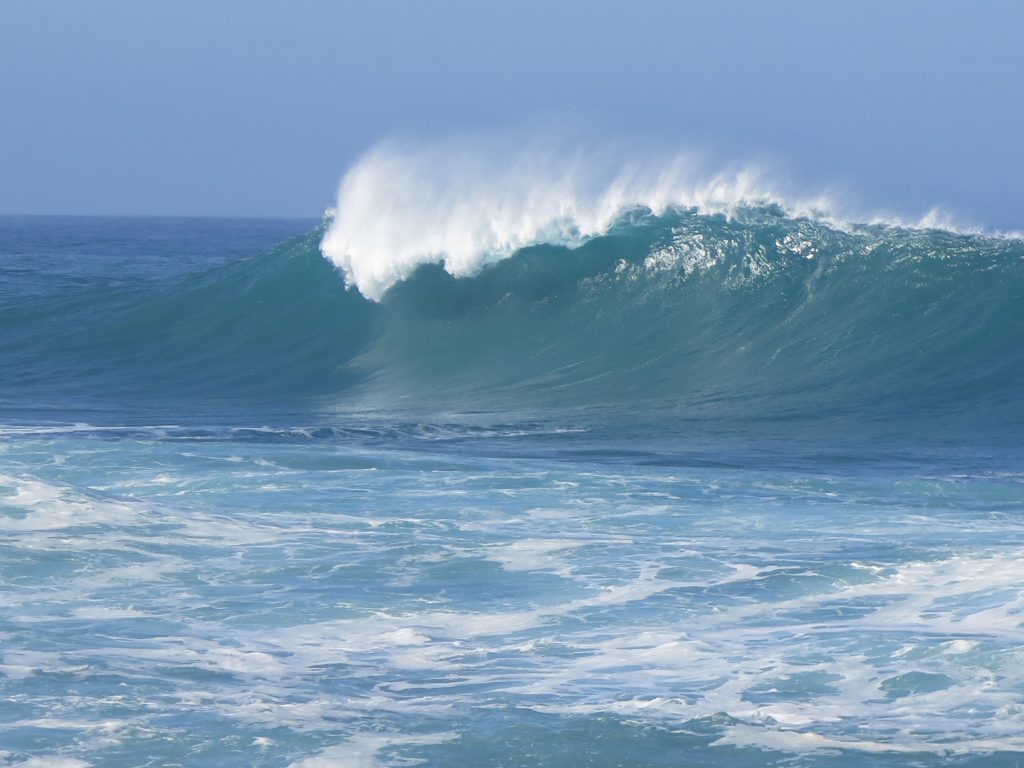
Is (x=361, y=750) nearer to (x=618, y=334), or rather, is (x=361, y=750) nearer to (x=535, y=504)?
(x=535, y=504)

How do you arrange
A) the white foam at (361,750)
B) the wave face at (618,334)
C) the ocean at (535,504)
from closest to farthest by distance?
the white foam at (361,750), the ocean at (535,504), the wave face at (618,334)

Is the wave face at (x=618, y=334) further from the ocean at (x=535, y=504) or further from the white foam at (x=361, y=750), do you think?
the white foam at (x=361, y=750)

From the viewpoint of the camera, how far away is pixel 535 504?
847cm

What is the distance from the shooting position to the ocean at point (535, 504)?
4.68 m

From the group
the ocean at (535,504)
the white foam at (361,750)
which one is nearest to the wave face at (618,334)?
the ocean at (535,504)

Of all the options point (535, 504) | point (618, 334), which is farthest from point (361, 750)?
point (618, 334)

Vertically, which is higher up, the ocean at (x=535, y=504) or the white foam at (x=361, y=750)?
the ocean at (x=535, y=504)

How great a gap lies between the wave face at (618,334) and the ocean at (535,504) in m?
0.06

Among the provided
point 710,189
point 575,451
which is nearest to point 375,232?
point 710,189

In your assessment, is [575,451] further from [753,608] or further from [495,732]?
Answer: [495,732]

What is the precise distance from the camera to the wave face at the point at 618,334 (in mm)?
13617

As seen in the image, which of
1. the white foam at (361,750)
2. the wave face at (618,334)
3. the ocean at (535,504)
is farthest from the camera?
the wave face at (618,334)

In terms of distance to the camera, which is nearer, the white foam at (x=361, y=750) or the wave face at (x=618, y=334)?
the white foam at (x=361, y=750)

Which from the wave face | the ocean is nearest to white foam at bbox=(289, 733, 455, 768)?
the ocean
